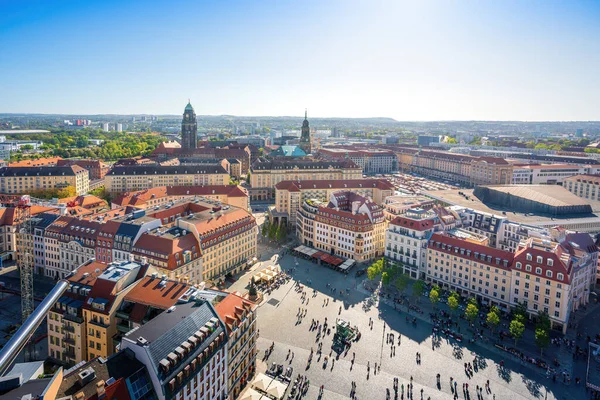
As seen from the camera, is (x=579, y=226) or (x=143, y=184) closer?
(x=579, y=226)

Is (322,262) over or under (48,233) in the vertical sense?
under

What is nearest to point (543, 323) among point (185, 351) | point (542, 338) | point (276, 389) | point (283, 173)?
point (542, 338)

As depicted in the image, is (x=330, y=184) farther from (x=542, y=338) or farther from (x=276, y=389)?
(x=276, y=389)

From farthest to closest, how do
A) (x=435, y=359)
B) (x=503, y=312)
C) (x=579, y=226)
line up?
1. (x=579, y=226)
2. (x=503, y=312)
3. (x=435, y=359)

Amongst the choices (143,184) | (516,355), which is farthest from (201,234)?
(143,184)

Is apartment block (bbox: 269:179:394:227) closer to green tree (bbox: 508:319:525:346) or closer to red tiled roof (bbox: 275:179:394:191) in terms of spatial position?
red tiled roof (bbox: 275:179:394:191)

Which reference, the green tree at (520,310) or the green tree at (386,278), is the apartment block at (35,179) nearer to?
the green tree at (386,278)

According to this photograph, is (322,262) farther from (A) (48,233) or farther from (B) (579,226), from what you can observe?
(B) (579,226)

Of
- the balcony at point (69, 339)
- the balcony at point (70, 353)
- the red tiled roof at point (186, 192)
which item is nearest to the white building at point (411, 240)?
the red tiled roof at point (186, 192)
